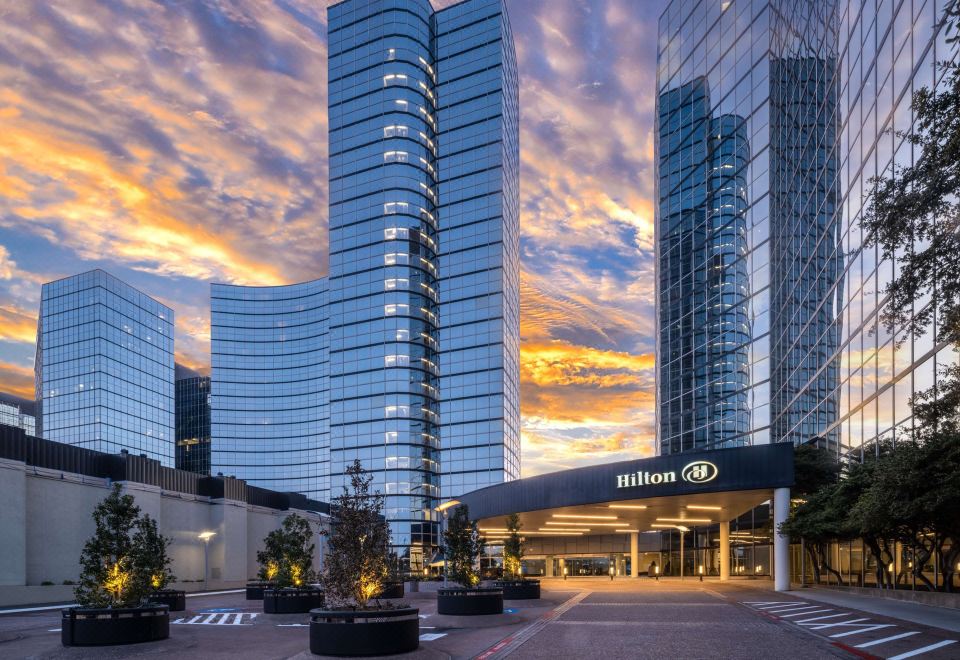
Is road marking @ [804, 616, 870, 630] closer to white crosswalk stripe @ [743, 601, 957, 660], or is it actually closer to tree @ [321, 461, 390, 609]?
white crosswalk stripe @ [743, 601, 957, 660]

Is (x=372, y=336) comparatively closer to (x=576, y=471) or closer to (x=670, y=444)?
(x=670, y=444)

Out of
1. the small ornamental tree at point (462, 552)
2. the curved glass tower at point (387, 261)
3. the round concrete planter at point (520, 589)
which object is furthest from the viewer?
the curved glass tower at point (387, 261)

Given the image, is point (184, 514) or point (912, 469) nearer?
point (912, 469)

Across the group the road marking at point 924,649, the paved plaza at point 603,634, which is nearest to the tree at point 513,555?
the paved plaza at point 603,634

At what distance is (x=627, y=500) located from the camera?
4819 centimetres

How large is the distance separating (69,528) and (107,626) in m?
28.8

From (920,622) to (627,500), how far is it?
26.2 metres

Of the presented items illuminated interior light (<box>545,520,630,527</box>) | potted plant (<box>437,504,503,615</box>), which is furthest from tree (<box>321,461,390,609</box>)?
illuminated interior light (<box>545,520,630,527</box>)

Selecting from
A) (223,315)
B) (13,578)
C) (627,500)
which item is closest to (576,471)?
(627,500)

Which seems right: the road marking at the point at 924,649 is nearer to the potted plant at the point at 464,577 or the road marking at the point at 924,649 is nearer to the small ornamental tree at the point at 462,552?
the potted plant at the point at 464,577

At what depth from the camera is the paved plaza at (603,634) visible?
1714 centimetres

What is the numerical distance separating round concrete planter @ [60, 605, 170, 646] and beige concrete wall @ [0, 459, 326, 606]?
8454mm

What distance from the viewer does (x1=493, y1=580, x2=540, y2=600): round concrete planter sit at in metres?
38.1

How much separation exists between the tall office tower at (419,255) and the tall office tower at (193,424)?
1820 inches
